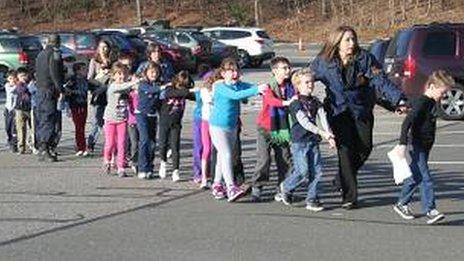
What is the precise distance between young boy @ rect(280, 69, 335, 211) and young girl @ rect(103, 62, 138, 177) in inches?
123

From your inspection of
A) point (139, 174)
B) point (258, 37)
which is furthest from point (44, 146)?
point (258, 37)

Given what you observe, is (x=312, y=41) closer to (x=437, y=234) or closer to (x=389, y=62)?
(x=389, y=62)

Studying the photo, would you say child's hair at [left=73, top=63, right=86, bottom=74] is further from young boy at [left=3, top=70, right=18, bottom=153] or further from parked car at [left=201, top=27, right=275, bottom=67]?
parked car at [left=201, top=27, right=275, bottom=67]

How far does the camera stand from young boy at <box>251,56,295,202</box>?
33.4 ft

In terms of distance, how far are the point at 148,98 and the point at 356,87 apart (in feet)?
10.7

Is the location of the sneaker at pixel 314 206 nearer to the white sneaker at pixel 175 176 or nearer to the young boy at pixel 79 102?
the white sneaker at pixel 175 176

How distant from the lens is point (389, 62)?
66.5 feet

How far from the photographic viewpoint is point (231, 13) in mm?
68875

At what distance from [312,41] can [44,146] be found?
4792 cm

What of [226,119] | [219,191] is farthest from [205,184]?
[226,119]

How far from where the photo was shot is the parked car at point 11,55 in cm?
3062

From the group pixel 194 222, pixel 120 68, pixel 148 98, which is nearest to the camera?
pixel 194 222

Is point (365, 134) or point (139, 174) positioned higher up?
point (365, 134)

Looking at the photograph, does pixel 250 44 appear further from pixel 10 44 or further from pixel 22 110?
pixel 22 110
